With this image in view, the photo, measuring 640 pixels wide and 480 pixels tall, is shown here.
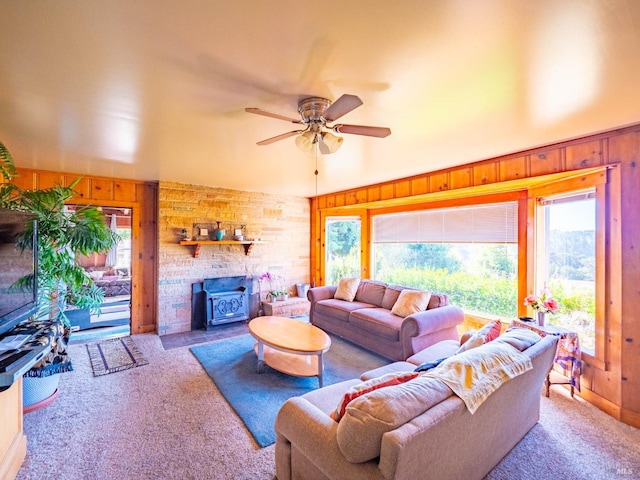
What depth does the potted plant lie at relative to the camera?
8.22 feet

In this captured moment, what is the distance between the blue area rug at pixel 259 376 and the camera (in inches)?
97.5

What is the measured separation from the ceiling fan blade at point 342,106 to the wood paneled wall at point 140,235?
13.2 ft

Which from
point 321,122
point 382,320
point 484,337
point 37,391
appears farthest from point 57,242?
point 484,337

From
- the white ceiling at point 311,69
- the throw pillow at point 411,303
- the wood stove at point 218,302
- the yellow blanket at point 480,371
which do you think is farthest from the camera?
the wood stove at point 218,302

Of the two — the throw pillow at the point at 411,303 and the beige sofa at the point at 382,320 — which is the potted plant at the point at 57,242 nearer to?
the beige sofa at the point at 382,320

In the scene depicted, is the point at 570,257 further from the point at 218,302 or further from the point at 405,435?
the point at 218,302

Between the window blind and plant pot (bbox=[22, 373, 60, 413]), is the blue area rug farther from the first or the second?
the window blind

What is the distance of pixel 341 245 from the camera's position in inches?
242

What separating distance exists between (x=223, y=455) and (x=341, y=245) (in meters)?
4.49

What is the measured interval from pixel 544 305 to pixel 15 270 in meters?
4.53

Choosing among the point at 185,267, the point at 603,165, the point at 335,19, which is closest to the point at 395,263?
the point at 603,165

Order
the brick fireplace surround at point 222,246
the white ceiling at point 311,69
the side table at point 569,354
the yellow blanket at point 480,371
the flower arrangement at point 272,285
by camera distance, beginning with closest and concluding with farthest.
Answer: the white ceiling at point 311,69, the yellow blanket at point 480,371, the side table at point 569,354, the brick fireplace surround at point 222,246, the flower arrangement at point 272,285

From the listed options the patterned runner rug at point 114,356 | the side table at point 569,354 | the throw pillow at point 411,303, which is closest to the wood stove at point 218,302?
the patterned runner rug at point 114,356

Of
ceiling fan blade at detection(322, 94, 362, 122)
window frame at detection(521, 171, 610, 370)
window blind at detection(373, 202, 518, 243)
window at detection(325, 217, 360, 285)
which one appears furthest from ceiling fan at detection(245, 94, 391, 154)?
window at detection(325, 217, 360, 285)
